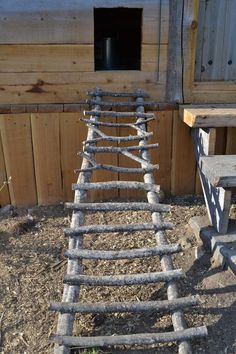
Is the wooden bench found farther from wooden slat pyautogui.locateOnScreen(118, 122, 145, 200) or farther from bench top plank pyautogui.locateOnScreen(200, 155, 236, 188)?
wooden slat pyautogui.locateOnScreen(118, 122, 145, 200)

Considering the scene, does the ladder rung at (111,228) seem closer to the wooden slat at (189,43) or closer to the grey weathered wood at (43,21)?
the wooden slat at (189,43)

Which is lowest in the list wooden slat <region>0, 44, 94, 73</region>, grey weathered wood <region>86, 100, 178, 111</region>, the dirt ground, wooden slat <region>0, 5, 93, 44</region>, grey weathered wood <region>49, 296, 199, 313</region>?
the dirt ground


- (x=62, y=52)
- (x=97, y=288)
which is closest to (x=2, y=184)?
(x=62, y=52)

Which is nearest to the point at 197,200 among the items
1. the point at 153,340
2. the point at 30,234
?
the point at 30,234

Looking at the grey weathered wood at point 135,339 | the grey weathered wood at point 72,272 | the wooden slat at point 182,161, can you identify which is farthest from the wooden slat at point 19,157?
the grey weathered wood at point 135,339

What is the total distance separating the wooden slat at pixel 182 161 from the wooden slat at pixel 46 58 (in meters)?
1.09

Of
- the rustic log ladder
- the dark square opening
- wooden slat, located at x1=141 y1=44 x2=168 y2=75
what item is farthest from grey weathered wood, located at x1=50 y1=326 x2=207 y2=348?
the dark square opening

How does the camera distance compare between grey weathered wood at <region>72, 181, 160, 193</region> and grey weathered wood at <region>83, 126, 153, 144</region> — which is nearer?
grey weathered wood at <region>72, 181, 160, 193</region>

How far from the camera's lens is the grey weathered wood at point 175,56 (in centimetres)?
388

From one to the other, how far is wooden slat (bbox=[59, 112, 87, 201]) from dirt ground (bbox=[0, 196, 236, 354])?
40cm

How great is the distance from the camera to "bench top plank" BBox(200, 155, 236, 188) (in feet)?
10.1

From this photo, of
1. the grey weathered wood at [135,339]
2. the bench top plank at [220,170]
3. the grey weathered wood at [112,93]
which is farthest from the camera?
the grey weathered wood at [112,93]

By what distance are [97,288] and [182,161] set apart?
1895 mm

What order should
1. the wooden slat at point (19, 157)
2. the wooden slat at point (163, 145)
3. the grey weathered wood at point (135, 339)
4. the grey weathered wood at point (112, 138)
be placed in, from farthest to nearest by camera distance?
the wooden slat at point (163, 145) < the wooden slat at point (19, 157) < the grey weathered wood at point (112, 138) < the grey weathered wood at point (135, 339)
